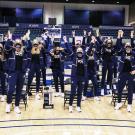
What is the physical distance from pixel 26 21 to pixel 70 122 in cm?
2748

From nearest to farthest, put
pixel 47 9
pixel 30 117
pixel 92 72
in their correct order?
pixel 30 117 < pixel 92 72 < pixel 47 9

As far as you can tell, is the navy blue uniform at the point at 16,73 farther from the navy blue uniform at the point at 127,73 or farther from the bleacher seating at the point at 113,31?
the bleacher seating at the point at 113,31

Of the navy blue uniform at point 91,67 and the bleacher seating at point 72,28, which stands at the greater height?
the bleacher seating at point 72,28

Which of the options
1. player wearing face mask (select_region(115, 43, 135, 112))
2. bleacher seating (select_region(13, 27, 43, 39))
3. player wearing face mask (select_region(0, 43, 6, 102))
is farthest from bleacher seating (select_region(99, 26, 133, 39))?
player wearing face mask (select_region(115, 43, 135, 112))

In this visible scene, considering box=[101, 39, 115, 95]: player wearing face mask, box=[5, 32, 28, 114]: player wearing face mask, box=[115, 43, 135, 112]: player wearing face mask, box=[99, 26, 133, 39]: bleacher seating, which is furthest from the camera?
box=[99, 26, 133, 39]: bleacher seating

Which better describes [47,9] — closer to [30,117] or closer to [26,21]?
[26,21]

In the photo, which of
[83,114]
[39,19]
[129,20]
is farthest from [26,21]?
[83,114]

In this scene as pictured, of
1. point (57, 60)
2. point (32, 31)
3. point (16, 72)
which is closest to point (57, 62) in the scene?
point (57, 60)

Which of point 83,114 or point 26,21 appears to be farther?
point 26,21

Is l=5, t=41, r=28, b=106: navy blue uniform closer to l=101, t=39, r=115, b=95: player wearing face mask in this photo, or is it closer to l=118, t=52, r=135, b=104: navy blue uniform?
l=118, t=52, r=135, b=104: navy blue uniform

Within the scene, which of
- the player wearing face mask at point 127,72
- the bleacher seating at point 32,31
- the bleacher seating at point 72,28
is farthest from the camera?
the bleacher seating at point 72,28

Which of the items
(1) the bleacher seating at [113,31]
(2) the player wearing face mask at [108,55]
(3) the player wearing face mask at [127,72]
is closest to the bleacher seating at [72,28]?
(1) the bleacher seating at [113,31]

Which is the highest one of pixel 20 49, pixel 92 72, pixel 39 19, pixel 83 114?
pixel 39 19

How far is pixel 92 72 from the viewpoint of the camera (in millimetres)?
13117
